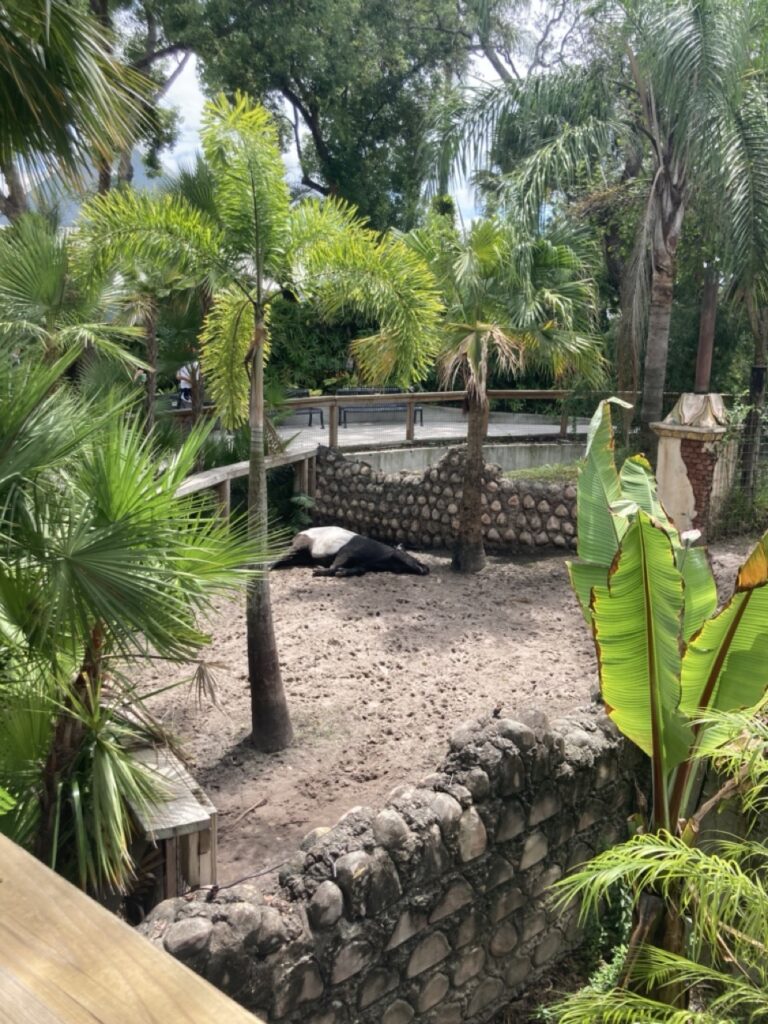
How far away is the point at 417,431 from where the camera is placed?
56.3ft

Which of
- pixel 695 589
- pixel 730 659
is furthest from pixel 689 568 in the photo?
pixel 730 659

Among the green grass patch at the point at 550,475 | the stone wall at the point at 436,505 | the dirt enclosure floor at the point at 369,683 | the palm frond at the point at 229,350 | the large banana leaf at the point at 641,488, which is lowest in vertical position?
the dirt enclosure floor at the point at 369,683

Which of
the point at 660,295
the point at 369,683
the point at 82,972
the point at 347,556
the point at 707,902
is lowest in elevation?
the point at 369,683

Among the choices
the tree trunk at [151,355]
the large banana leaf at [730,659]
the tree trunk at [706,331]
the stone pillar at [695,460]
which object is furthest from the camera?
the tree trunk at [706,331]

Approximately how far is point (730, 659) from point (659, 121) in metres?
8.77

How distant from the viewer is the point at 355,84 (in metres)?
19.7

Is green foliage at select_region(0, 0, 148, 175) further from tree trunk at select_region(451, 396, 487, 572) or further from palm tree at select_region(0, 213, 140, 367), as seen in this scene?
tree trunk at select_region(451, 396, 487, 572)

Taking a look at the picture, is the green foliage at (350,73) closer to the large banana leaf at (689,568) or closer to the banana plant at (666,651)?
the large banana leaf at (689,568)

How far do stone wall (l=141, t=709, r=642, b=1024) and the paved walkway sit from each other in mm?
9302

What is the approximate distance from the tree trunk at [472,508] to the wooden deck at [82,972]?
375 inches

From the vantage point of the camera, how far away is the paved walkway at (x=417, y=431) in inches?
579

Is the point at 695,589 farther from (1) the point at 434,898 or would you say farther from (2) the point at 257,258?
(2) the point at 257,258

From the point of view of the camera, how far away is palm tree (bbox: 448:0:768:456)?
871cm

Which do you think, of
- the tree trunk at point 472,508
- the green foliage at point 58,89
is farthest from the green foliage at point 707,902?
the tree trunk at point 472,508
